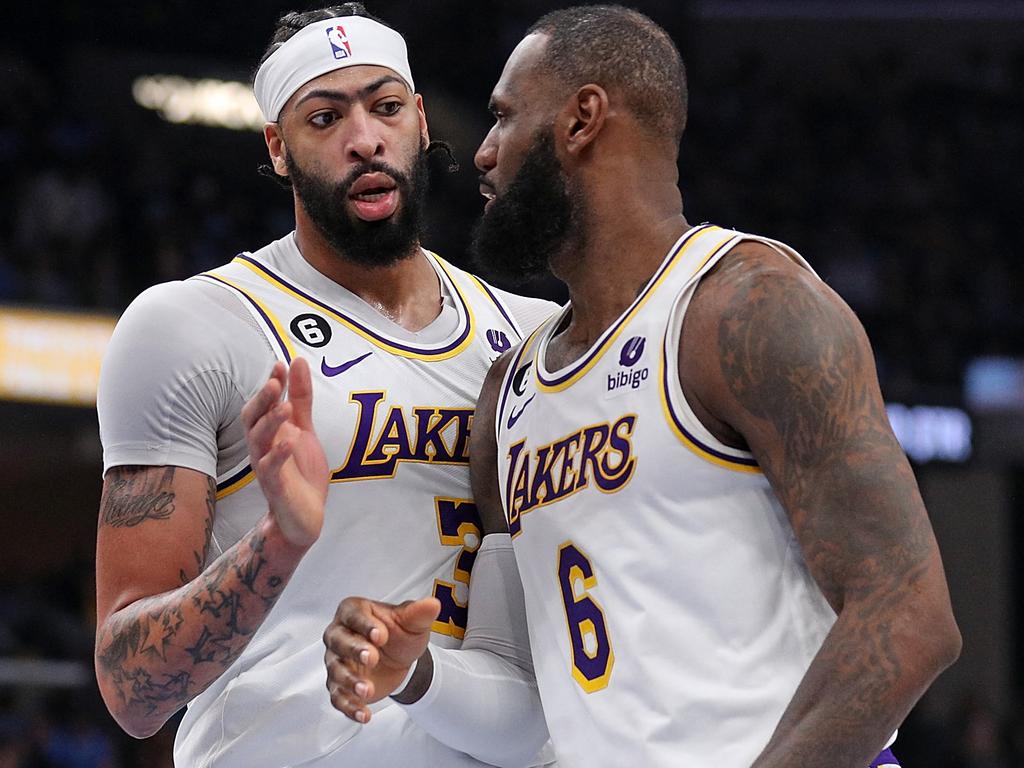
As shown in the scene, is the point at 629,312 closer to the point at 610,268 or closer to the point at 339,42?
the point at 610,268

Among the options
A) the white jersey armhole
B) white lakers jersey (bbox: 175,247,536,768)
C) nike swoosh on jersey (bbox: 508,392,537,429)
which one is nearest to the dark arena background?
white lakers jersey (bbox: 175,247,536,768)

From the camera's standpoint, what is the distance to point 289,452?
9.50ft

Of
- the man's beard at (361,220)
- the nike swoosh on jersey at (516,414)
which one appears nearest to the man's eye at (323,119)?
the man's beard at (361,220)

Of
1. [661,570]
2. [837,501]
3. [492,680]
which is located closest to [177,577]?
[492,680]

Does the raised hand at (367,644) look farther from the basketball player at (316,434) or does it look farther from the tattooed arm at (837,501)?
the tattooed arm at (837,501)

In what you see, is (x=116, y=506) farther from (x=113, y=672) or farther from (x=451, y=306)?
(x=451, y=306)

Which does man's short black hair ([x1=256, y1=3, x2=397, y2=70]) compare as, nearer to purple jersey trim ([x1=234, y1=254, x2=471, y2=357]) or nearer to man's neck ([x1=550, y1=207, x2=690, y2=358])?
purple jersey trim ([x1=234, y1=254, x2=471, y2=357])

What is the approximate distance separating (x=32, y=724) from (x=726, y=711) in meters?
8.68

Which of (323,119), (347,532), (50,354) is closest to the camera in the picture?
(347,532)

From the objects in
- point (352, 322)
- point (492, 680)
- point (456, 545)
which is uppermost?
point (352, 322)

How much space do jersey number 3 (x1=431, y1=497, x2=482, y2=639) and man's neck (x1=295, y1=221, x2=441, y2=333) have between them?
0.52 m

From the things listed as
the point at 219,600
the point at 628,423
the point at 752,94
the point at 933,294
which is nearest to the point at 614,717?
the point at 628,423

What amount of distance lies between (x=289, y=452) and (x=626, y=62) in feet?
4.11

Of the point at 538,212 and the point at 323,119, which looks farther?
the point at 323,119
